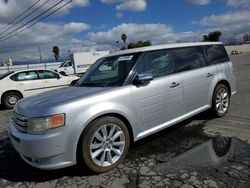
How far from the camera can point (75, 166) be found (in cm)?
398

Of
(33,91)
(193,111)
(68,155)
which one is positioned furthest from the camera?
(33,91)

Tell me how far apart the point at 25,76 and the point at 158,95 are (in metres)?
7.82

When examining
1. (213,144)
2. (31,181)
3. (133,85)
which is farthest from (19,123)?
(213,144)

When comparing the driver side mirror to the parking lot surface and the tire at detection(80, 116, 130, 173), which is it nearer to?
the tire at detection(80, 116, 130, 173)

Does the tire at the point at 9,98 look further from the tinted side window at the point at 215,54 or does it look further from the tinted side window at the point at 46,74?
the tinted side window at the point at 215,54

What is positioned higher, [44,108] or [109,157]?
[44,108]

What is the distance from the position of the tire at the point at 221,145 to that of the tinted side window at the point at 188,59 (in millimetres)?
1416

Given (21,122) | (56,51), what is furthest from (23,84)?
(56,51)

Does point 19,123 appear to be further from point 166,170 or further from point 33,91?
point 33,91

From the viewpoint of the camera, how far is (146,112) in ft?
13.7

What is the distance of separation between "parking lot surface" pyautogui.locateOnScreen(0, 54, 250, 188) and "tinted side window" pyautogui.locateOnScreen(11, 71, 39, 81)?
19.2 ft

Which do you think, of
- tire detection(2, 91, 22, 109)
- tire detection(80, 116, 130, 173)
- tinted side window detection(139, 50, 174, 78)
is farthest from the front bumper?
tire detection(2, 91, 22, 109)

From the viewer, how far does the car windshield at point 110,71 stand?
4.33 metres

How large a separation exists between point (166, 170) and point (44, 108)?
1.84 meters
